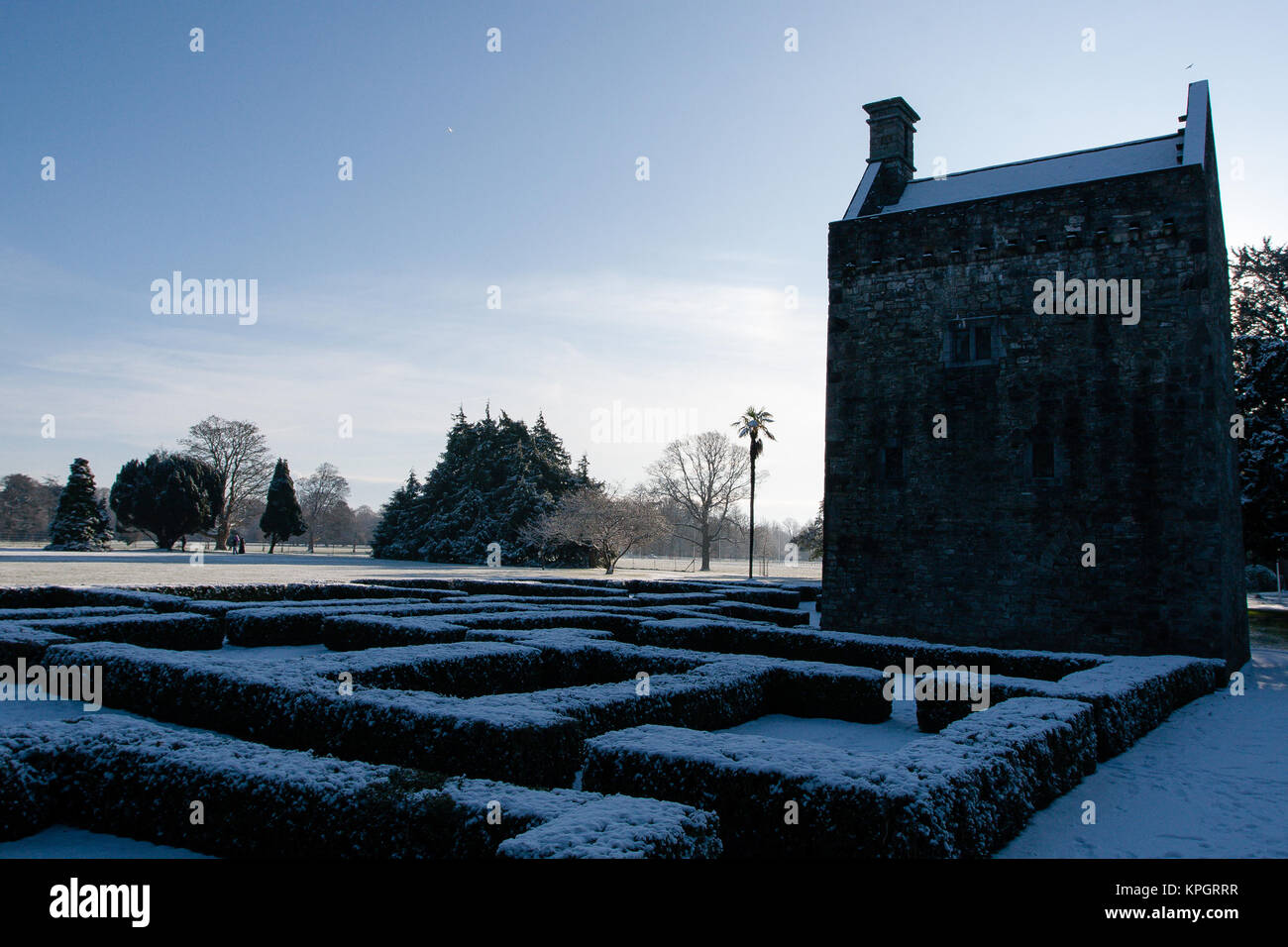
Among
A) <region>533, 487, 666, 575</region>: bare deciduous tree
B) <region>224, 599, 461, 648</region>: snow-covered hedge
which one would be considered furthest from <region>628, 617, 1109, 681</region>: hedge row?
<region>533, 487, 666, 575</region>: bare deciduous tree

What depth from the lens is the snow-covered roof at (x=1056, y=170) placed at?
18016mm

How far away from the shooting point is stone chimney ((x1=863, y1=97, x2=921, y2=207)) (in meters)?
21.6

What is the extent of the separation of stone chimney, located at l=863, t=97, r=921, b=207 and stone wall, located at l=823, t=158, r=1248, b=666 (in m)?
3.16

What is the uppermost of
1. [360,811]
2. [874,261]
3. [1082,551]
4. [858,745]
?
[874,261]

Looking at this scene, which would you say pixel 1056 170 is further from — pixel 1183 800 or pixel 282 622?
pixel 282 622

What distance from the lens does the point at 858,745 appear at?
9656 millimetres

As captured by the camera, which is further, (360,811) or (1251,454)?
(1251,454)

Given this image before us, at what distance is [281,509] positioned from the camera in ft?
211

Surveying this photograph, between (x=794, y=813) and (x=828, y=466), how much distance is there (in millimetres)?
14415

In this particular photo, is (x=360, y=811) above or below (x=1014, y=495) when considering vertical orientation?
below

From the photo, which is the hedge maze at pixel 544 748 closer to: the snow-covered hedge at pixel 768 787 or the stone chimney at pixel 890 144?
the snow-covered hedge at pixel 768 787

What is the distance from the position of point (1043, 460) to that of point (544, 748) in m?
13.5
